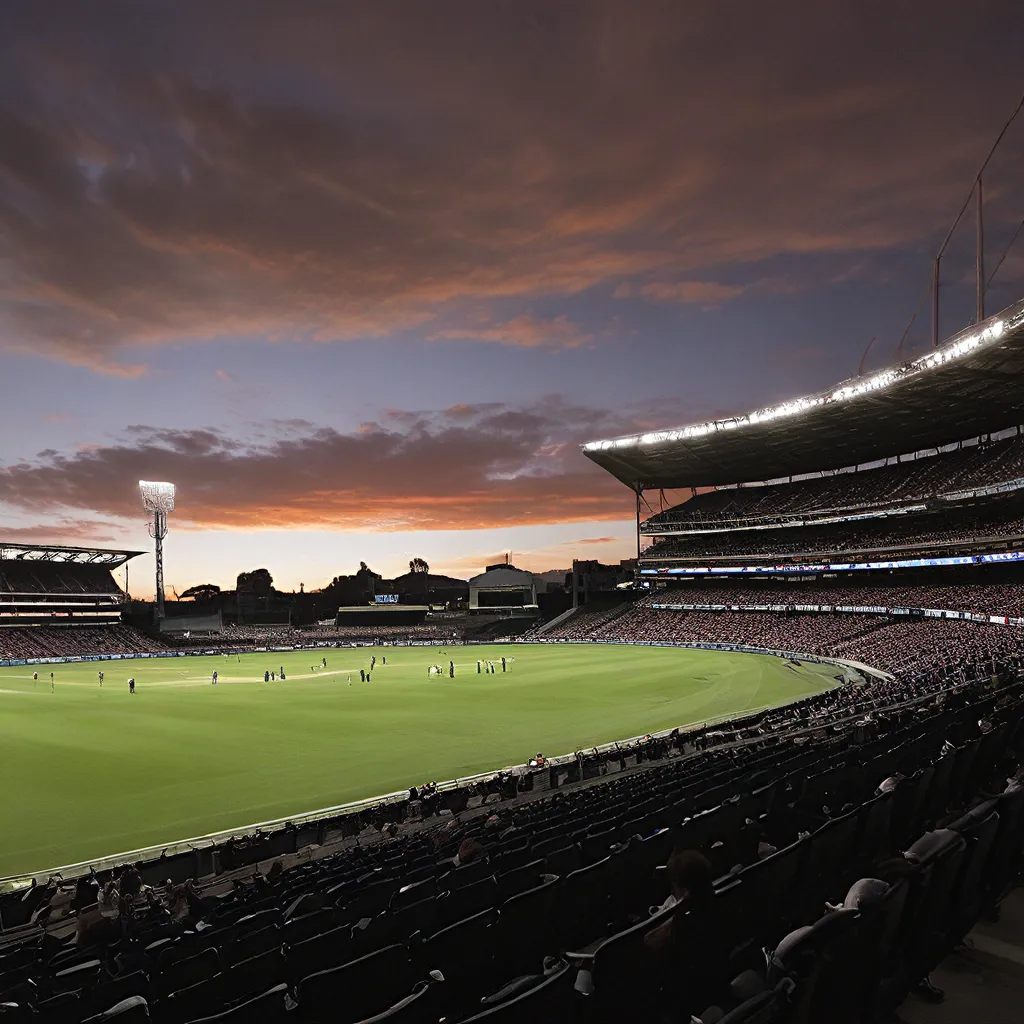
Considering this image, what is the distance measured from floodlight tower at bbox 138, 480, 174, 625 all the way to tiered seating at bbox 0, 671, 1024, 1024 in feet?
390

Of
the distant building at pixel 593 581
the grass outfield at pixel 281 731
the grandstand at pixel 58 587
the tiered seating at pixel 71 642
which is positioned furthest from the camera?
the distant building at pixel 593 581

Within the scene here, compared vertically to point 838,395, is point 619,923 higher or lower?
lower

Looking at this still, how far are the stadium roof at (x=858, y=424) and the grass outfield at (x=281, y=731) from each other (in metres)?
25.2

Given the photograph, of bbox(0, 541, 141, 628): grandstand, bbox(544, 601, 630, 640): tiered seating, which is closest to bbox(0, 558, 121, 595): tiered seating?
bbox(0, 541, 141, 628): grandstand

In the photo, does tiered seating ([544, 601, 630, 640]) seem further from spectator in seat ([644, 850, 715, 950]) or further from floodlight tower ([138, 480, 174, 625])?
spectator in seat ([644, 850, 715, 950])

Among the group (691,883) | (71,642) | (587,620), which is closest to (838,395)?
(587,620)

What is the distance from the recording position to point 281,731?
122 feet

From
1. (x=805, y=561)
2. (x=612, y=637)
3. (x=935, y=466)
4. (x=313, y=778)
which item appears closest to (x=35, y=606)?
(x=612, y=637)

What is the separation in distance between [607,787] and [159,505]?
119 m

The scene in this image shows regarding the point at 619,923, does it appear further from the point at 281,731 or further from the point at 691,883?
the point at 281,731

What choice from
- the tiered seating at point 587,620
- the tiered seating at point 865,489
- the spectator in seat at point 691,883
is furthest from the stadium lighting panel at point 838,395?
the spectator in seat at point 691,883

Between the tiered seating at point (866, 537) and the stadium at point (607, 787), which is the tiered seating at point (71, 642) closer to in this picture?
the stadium at point (607, 787)

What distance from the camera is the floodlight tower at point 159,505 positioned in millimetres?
117688

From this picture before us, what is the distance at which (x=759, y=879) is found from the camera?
5238mm
